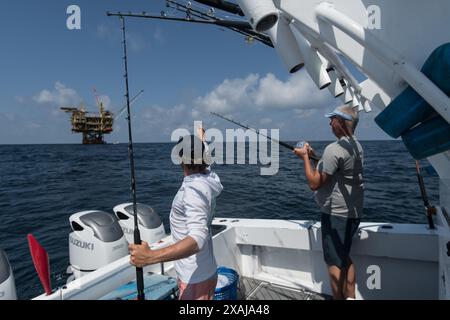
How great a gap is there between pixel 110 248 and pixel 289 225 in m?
2.17

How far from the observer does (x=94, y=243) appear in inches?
132

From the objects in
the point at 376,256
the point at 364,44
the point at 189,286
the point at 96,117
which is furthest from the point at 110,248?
the point at 96,117

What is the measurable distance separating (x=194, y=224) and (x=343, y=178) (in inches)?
60.9

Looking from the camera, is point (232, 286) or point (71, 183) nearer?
point (232, 286)

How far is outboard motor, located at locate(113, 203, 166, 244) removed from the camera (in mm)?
3916

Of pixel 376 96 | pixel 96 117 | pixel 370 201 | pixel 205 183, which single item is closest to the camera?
pixel 205 183

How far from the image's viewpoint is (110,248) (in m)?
3.37

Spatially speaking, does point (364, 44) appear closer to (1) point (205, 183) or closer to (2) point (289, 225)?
(1) point (205, 183)

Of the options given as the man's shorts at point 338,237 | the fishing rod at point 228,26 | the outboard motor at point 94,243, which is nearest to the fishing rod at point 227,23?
the fishing rod at point 228,26

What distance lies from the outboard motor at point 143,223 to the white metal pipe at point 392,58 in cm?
336

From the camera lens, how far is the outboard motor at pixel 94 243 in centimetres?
334

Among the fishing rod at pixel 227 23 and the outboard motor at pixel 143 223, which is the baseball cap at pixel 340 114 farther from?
the outboard motor at pixel 143 223

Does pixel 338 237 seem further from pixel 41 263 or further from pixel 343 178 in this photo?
pixel 41 263

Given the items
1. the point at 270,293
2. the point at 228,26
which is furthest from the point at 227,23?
the point at 270,293
